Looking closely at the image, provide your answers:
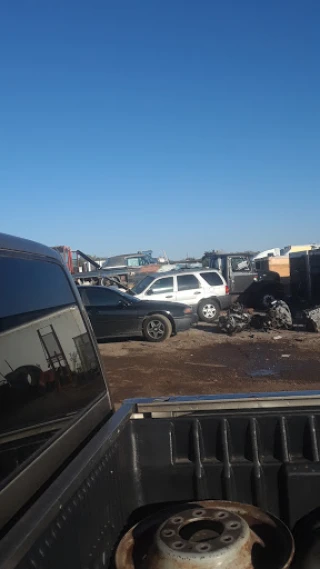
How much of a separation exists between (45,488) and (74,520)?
15 centimetres

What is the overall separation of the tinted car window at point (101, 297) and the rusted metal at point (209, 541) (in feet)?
39.1

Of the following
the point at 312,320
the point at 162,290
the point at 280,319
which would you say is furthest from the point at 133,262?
the point at 312,320

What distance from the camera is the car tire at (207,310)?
1794 centimetres

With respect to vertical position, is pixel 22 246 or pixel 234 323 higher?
pixel 22 246

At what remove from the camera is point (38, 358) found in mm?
2020

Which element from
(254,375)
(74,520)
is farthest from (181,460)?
(254,375)

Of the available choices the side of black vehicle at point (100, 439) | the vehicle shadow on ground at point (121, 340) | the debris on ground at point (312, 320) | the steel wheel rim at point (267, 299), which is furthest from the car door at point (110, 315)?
the side of black vehicle at point (100, 439)

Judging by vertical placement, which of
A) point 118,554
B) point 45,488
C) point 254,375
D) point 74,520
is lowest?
point 254,375

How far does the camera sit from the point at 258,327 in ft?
51.6

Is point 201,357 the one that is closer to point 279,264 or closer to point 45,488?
point 45,488

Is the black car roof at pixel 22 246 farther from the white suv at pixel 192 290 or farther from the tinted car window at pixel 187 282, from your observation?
the tinted car window at pixel 187 282

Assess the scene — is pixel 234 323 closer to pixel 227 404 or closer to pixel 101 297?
pixel 101 297

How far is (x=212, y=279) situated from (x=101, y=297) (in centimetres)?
553

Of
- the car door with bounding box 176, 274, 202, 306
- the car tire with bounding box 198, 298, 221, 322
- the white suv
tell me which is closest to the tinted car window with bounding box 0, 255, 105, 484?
the white suv
